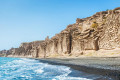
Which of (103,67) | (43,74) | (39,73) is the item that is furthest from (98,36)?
(43,74)

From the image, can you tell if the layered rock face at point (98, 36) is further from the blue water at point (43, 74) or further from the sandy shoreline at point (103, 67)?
the blue water at point (43, 74)

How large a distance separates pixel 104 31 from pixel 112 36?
15.9ft

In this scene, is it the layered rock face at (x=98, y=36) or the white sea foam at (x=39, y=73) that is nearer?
the white sea foam at (x=39, y=73)

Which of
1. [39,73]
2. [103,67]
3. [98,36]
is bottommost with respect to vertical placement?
[39,73]

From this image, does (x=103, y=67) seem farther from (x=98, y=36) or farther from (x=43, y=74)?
(x=98, y=36)

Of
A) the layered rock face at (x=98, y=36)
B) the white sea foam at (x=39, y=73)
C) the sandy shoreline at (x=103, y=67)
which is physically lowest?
the white sea foam at (x=39, y=73)

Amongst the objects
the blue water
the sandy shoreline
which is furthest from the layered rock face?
the blue water

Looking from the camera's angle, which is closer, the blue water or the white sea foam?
the blue water

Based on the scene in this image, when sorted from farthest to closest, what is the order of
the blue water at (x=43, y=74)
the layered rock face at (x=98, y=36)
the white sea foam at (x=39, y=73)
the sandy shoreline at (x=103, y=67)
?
the layered rock face at (x=98, y=36)
the white sea foam at (x=39, y=73)
the blue water at (x=43, y=74)
the sandy shoreline at (x=103, y=67)

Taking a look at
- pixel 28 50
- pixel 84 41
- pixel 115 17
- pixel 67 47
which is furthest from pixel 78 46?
pixel 28 50

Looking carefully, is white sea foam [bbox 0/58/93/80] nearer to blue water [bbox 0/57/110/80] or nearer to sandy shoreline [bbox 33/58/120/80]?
blue water [bbox 0/57/110/80]

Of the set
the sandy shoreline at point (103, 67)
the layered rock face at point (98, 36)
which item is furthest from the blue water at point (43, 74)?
the layered rock face at point (98, 36)

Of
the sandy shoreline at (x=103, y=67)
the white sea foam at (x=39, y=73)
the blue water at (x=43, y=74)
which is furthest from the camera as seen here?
the white sea foam at (x=39, y=73)

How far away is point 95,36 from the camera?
134 feet
